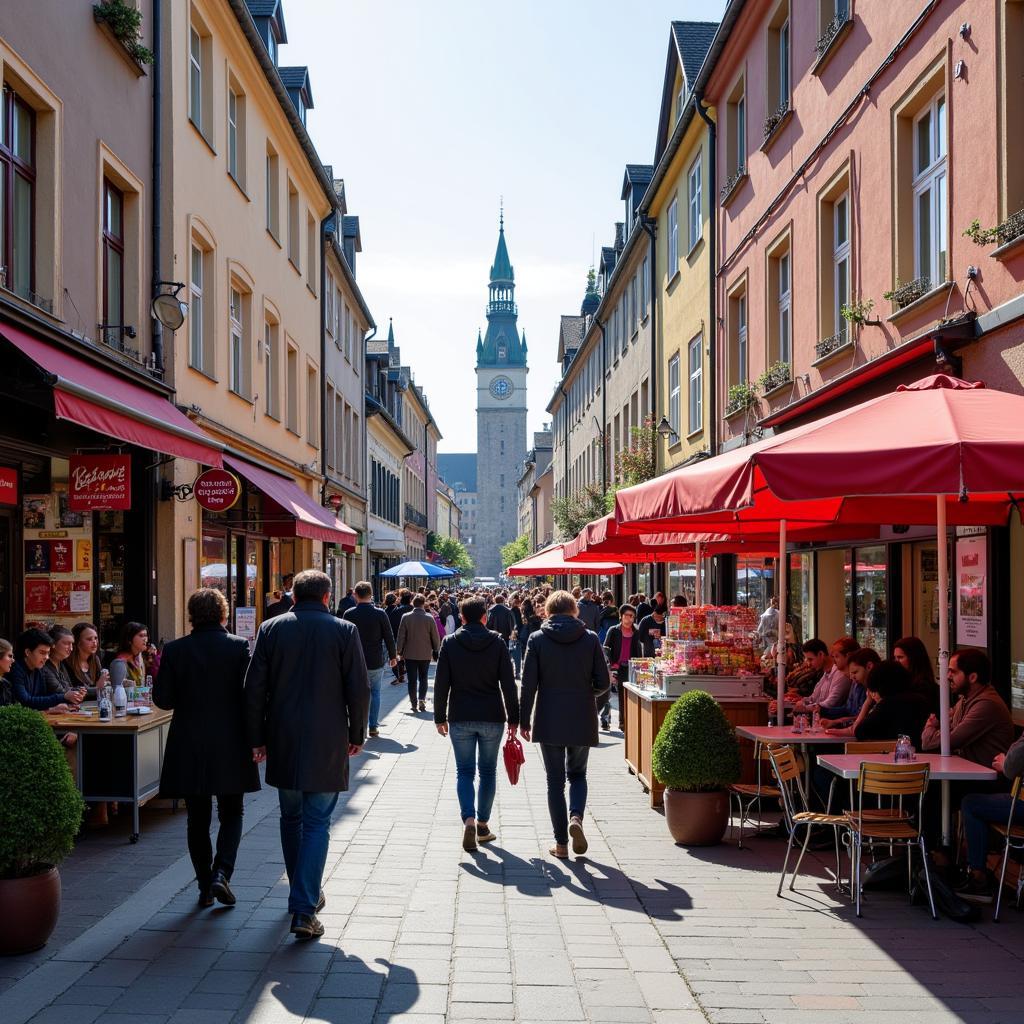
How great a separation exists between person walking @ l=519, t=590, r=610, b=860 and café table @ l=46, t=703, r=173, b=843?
111 inches

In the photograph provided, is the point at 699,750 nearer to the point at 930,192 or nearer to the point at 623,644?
the point at 930,192

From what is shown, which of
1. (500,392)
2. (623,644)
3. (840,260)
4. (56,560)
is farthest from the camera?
(500,392)

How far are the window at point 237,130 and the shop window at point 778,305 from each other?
8433mm

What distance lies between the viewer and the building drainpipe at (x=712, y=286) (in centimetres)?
1977

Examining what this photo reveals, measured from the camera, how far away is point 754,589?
19.5 m

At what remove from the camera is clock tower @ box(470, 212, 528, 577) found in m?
132

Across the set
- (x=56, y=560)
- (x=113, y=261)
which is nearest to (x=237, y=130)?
(x=113, y=261)

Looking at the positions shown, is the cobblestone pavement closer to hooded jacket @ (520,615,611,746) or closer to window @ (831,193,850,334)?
hooded jacket @ (520,615,611,746)

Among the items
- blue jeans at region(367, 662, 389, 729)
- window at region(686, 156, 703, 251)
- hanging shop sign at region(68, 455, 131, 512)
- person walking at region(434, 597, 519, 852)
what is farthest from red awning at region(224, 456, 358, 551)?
window at region(686, 156, 703, 251)

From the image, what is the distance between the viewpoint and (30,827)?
18.4ft

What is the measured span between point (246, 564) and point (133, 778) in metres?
11.3

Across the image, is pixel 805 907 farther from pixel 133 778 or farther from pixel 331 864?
pixel 133 778

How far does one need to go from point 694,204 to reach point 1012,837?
17.1 m

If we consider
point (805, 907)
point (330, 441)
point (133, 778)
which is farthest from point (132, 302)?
point (330, 441)
